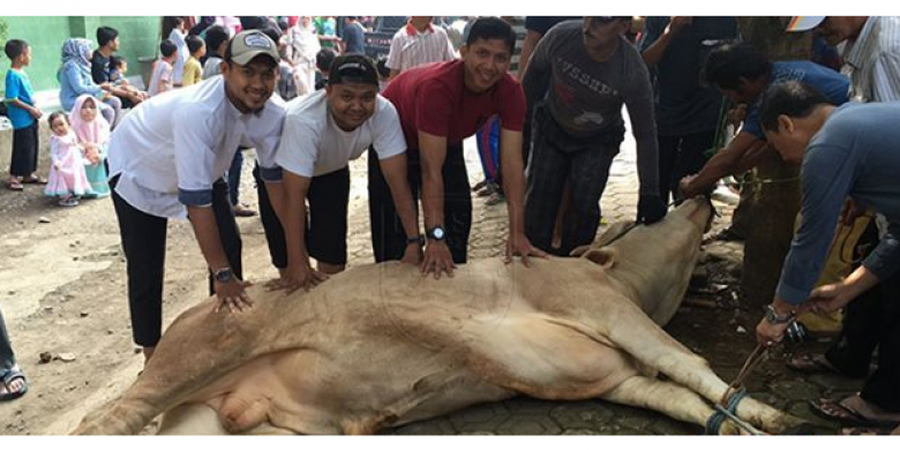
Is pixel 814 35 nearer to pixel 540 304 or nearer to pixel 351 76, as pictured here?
pixel 540 304

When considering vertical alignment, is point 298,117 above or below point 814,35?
below

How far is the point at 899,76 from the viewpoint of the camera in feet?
11.3

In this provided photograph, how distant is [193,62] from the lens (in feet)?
29.0

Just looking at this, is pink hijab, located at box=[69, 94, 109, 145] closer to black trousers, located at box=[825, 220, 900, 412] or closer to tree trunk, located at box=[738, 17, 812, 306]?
tree trunk, located at box=[738, 17, 812, 306]

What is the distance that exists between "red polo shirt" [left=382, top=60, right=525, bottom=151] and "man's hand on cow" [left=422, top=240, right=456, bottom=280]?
0.54 metres

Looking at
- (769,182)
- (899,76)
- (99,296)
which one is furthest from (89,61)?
(899,76)

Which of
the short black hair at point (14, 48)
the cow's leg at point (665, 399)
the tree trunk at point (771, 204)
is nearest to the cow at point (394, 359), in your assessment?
the cow's leg at point (665, 399)

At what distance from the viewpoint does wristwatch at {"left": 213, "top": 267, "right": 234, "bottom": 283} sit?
3.64 metres

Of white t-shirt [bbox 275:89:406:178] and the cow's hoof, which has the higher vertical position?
white t-shirt [bbox 275:89:406:178]

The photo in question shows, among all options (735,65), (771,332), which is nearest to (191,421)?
(771,332)

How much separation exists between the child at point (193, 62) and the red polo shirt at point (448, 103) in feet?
17.4

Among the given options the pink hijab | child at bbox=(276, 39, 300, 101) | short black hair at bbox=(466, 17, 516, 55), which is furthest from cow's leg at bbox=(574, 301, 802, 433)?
child at bbox=(276, 39, 300, 101)

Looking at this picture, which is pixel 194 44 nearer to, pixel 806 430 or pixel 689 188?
pixel 689 188

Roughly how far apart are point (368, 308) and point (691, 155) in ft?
9.72
